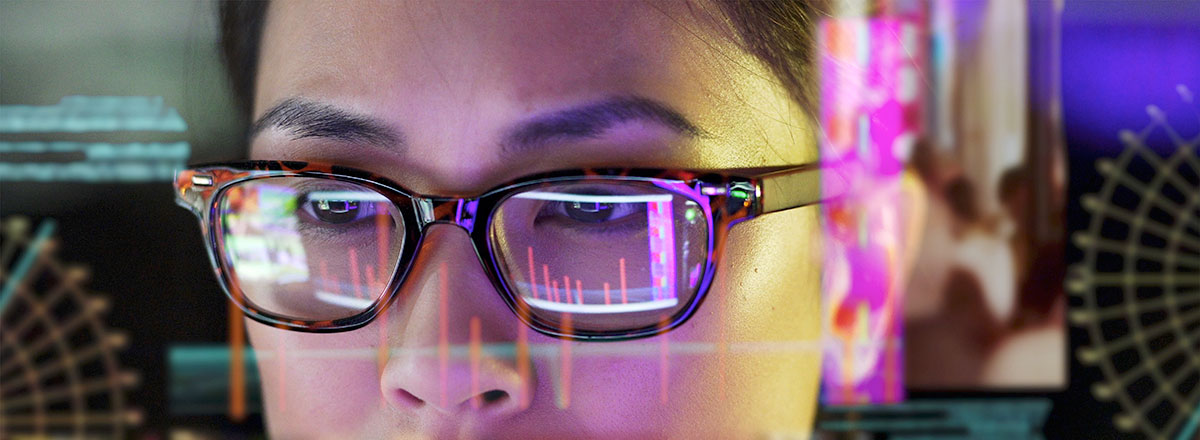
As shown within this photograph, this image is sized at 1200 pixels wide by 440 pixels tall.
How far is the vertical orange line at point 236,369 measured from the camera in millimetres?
641

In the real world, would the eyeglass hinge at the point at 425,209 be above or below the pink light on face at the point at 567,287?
above

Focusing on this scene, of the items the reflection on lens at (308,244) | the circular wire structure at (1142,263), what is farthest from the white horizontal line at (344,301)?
the circular wire structure at (1142,263)

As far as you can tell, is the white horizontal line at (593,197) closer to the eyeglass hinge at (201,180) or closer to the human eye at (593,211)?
the human eye at (593,211)

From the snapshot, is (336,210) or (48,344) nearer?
(336,210)

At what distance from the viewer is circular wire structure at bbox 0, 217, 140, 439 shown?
64 centimetres

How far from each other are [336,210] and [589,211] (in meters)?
0.17

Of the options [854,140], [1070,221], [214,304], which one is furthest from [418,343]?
[1070,221]

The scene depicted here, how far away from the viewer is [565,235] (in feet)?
1.68

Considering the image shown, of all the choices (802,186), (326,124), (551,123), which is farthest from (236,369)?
(802,186)

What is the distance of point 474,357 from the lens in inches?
19.9

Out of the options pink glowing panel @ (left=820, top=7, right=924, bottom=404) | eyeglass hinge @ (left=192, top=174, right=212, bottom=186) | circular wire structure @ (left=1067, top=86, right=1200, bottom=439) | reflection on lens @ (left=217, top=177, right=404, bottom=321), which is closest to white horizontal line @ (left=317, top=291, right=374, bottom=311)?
reflection on lens @ (left=217, top=177, right=404, bottom=321)

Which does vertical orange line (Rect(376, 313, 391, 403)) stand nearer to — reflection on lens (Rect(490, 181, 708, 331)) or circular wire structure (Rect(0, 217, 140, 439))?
reflection on lens (Rect(490, 181, 708, 331))

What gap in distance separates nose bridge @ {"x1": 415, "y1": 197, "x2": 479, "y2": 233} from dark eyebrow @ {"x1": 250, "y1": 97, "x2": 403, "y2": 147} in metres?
0.04

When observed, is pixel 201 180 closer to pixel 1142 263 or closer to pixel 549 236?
pixel 549 236
